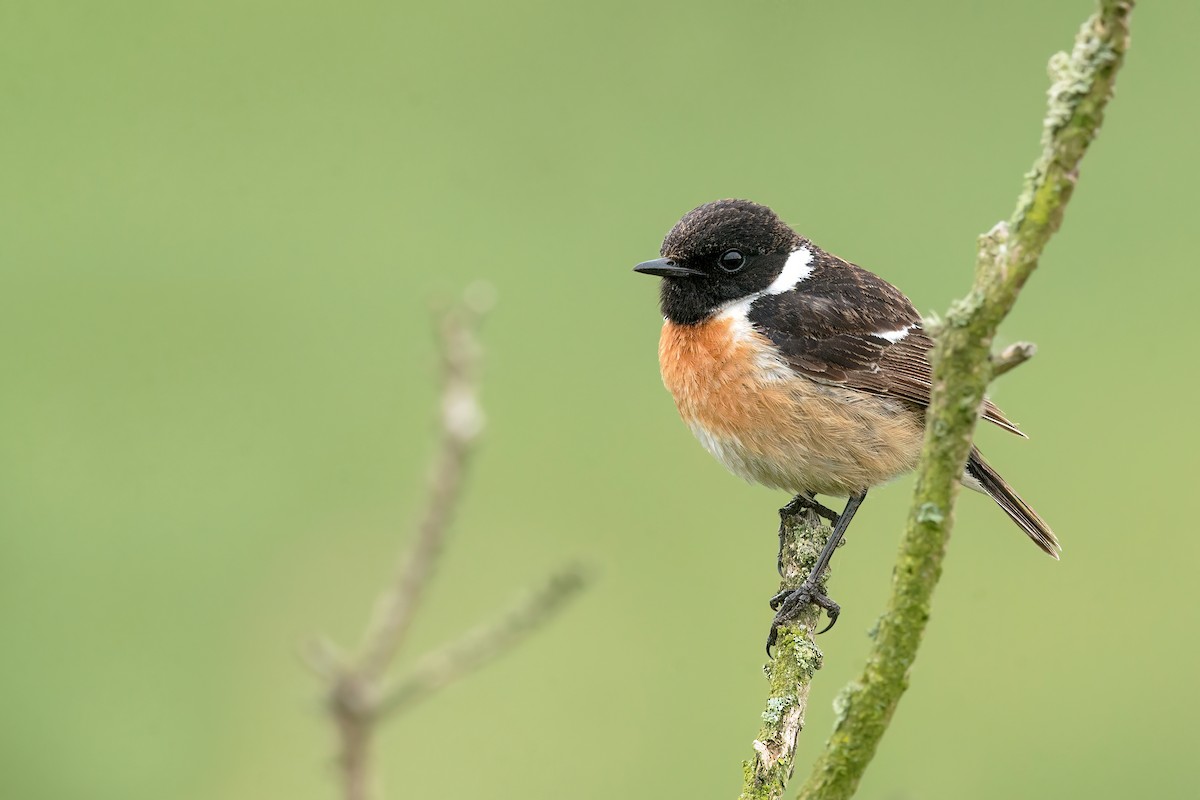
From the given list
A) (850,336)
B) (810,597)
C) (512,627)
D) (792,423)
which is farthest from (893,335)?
(512,627)

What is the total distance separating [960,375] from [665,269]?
10.1 ft

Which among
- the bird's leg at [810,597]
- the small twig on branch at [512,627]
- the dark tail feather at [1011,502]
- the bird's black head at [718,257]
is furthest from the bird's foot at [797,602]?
the small twig on branch at [512,627]

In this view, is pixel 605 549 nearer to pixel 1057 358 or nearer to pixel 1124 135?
pixel 1057 358

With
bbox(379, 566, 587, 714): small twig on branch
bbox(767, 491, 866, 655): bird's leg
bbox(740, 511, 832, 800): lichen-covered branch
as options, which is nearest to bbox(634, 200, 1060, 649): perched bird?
bbox(767, 491, 866, 655): bird's leg

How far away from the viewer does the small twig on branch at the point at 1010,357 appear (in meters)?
1.84

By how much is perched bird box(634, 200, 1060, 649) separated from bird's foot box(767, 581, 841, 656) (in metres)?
0.53

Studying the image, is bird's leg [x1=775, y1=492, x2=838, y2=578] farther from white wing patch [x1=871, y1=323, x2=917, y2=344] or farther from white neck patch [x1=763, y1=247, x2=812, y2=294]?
white neck patch [x1=763, y1=247, x2=812, y2=294]

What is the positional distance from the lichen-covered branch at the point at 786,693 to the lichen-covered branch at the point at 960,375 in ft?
1.08

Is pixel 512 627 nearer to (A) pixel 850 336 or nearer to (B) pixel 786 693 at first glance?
(B) pixel 786 693

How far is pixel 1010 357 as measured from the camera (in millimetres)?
1860

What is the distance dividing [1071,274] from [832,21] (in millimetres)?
2309

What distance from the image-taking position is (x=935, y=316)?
195 cm

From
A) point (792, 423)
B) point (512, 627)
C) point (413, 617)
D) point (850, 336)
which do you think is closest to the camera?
point (413, 617)

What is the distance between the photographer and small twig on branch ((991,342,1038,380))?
1844 mm
